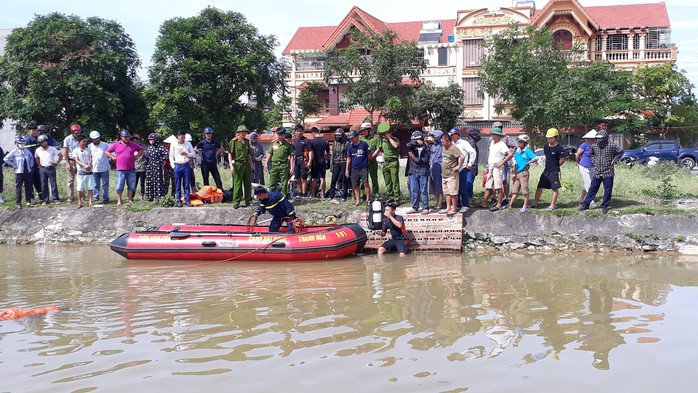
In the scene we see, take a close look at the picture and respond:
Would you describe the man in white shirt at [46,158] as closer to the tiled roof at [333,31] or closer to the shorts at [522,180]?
the shorts at [522,180]

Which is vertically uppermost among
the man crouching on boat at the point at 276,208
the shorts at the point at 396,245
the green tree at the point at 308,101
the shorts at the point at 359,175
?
the green tree at the point at 308,101

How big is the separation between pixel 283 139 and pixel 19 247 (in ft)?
20.5

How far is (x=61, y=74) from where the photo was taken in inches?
1034

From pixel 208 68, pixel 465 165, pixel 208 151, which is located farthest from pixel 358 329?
pixel 208 68

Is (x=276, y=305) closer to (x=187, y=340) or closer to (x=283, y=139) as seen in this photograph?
(x=187, y=340)

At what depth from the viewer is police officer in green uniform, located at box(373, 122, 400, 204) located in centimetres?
1326

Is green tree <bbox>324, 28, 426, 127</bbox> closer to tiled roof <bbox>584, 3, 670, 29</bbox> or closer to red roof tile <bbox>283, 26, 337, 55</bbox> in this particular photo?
red roof tile <bbox>283, 26, 337, 55</bbox>

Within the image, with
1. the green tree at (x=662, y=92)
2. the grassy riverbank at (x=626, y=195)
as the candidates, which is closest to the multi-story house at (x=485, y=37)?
the green tree at (x=662, y=92)

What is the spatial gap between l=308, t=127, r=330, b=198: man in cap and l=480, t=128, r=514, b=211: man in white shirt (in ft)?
12.2

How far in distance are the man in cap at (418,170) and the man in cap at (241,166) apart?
345cm

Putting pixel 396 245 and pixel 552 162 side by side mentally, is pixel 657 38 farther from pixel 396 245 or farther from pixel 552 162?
pixel 396 245

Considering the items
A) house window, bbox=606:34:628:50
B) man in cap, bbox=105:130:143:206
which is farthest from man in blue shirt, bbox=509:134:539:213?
house window, bbox=606:34:628:50

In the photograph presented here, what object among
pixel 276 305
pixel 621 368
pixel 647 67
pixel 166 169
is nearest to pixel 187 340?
pixel 276 305

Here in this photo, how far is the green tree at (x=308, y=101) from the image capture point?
37000 mm
